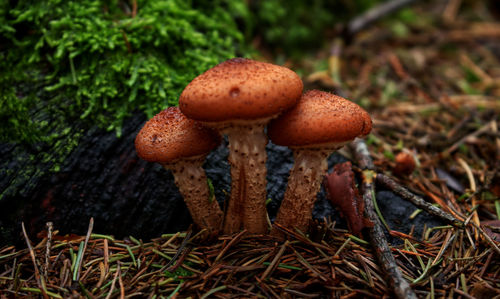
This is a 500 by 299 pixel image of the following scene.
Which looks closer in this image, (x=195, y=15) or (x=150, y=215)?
(x=150, y=215)

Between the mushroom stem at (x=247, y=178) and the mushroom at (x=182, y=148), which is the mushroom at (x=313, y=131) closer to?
the mushroom stem at (x=247, y=178)

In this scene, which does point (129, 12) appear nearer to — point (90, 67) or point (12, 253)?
point (90, 67)

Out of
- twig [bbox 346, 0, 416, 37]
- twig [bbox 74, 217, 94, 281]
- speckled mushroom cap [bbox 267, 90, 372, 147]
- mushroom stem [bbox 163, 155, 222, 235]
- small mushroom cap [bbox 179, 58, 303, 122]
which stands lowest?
twig [bbox 74, 217, 94, 281]

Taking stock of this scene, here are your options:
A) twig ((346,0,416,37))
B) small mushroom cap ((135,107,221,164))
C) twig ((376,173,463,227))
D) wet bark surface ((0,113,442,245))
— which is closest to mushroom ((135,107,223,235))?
small mushroom cap ((135,107,221,164))

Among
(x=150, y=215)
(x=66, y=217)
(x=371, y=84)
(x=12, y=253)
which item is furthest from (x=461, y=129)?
(x=12, y=253)

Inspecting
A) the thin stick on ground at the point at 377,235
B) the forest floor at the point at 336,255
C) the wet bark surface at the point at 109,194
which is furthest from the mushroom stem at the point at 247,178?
the thin stick on ground at the point at 377,235

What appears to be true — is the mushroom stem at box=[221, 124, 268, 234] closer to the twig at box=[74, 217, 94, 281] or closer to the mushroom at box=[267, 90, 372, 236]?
the mushroom at box=[267, 90, 372, 236]
